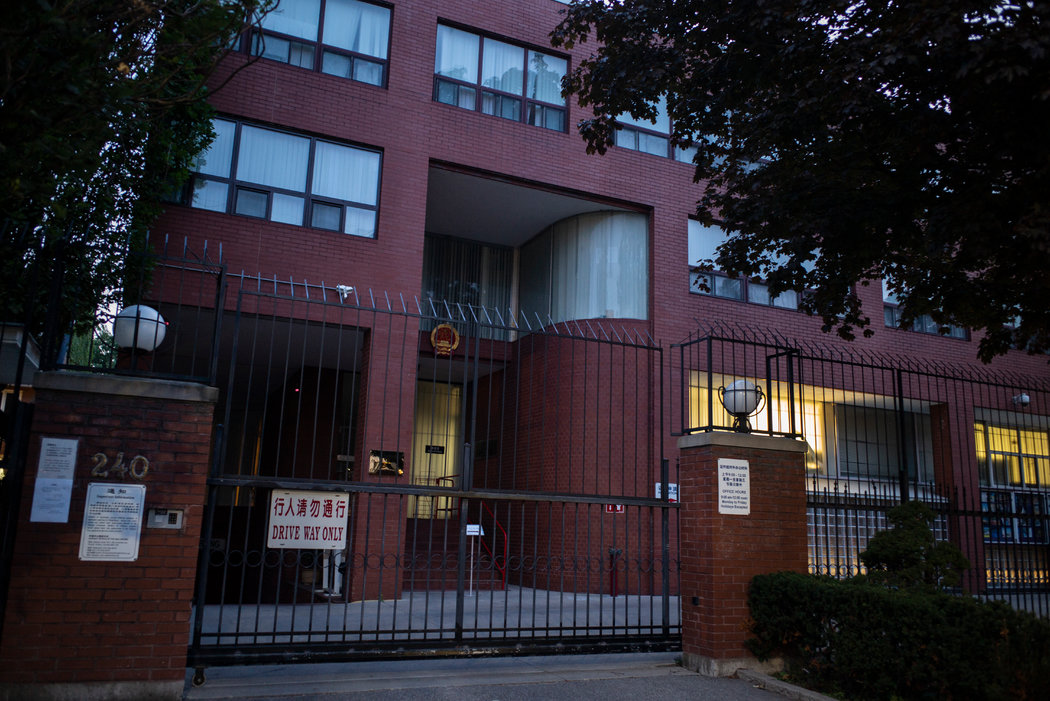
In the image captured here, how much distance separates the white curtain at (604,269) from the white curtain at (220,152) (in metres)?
7.25

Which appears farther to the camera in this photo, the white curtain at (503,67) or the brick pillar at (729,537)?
the white curtain at (503,67)

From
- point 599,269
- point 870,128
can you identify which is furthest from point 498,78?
point 870,128

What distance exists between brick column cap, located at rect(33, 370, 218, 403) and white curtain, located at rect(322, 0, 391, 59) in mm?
10591

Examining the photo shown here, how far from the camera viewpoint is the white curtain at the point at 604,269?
16672 millimetres

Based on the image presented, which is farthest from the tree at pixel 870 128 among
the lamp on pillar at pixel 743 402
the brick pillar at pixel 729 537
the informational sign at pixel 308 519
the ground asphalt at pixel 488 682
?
the informational sign at pixel 308 519

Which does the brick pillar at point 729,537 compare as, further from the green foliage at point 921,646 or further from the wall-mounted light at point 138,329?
the wall-mounted light at point 138,329

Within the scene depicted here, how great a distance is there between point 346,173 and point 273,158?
1269 millimetres

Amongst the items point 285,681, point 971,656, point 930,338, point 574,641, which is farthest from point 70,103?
point 930,338

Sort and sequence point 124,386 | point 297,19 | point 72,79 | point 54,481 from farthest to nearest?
point 297,19 → point 124,386 → point 54,481 → point 72,79

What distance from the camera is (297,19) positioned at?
14516 millimetres

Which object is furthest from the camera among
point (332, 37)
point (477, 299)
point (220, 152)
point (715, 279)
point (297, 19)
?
point (477, 299)

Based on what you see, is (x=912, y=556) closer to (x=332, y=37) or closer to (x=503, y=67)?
(x=503, y=67)

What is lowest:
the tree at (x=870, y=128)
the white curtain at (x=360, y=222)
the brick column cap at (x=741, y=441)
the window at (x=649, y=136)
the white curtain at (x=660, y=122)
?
the brick column cap at (x=741, y=441)

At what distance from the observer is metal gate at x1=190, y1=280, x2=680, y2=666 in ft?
21.7
